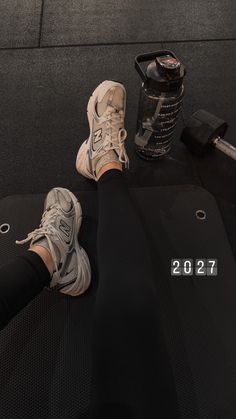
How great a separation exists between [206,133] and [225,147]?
9 cm

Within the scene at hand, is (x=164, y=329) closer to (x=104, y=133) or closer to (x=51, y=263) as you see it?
(x=51, y=263)

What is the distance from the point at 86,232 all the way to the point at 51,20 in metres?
1.23

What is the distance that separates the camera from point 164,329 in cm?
86

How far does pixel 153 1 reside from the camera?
1647mm

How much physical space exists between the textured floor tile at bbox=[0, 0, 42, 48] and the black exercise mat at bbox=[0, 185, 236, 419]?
963mm

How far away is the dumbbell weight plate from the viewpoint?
1.11 m

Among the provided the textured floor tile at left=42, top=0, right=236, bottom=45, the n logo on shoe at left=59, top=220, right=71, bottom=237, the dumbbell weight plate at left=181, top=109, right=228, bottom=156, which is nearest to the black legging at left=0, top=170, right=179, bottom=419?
the n logo on shoe at left=59, top=220, right=71, bottom=237

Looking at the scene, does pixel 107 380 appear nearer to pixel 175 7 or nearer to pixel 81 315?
pixel 81 315

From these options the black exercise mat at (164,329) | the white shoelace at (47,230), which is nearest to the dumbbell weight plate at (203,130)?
the black exercise mat at (164,329)

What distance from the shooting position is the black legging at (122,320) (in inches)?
23.2

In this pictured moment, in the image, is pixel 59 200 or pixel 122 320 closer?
pixel 122 320

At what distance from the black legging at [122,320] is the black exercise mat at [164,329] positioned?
19cm

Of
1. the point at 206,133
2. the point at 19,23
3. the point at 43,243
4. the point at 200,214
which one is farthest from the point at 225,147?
the point at 19,23

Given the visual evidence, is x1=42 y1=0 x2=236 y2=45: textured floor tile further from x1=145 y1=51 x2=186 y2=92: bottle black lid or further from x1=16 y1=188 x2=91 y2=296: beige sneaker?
x1=16 y1=188 x2=91 y2=296: beige sneaker
